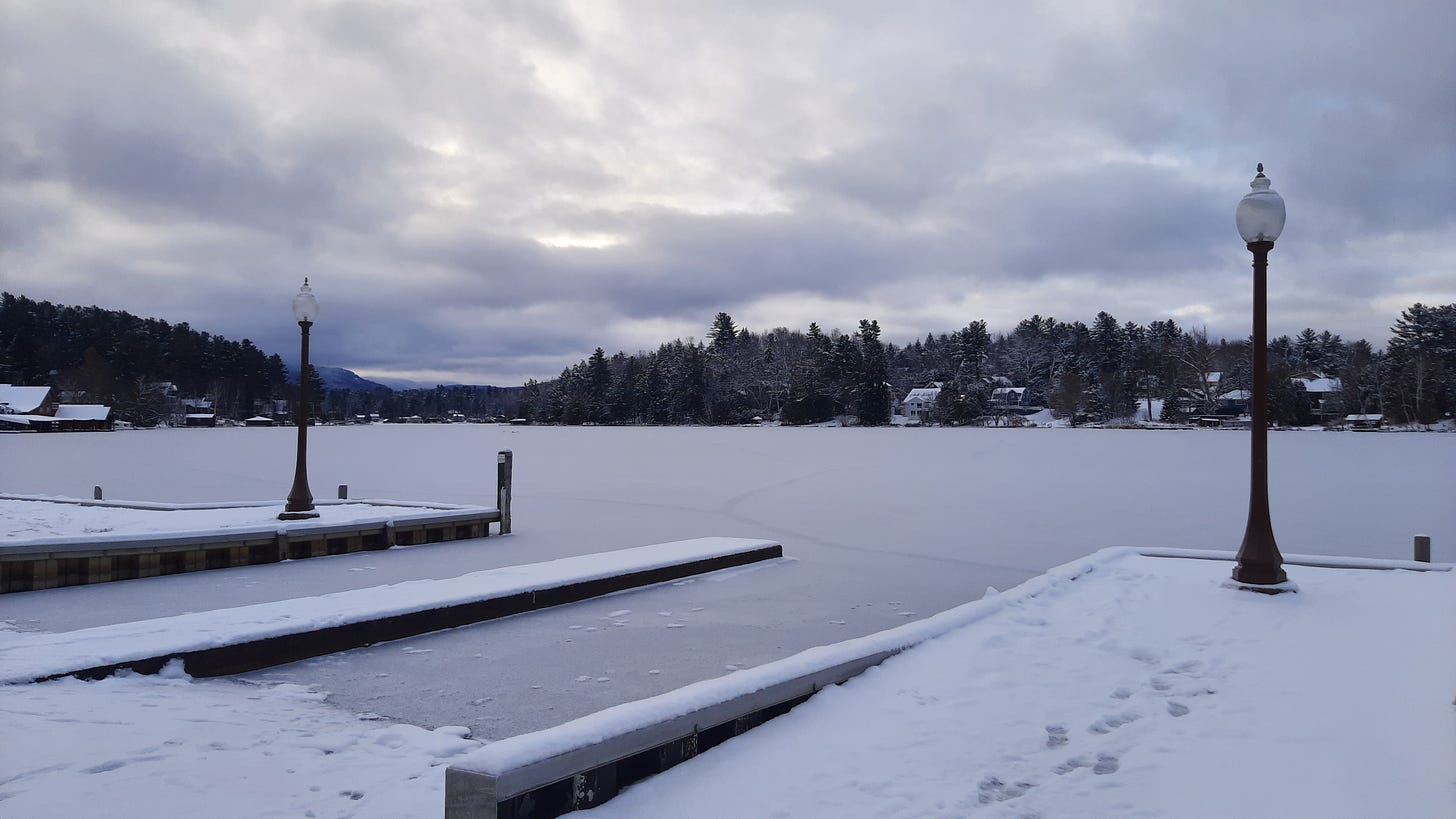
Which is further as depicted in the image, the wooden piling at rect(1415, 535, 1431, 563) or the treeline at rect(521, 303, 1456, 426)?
the treeline at rect(521, 303, 1456, 426)

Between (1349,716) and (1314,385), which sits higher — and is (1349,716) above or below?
below

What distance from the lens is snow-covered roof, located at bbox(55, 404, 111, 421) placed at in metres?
75.2

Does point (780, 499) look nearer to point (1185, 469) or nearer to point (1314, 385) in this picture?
point (1185, 469)

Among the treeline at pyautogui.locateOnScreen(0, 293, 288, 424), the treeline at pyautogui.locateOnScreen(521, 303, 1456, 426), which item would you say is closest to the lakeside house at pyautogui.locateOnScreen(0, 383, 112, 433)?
the treeline at pyautogui.locateOnScreen(0, 293, 288, 424)

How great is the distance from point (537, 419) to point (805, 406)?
56267 millimetres

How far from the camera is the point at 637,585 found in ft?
26.6

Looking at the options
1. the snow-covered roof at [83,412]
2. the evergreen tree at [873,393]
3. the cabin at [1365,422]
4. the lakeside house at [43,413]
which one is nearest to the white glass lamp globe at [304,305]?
the cabin at [1365,422]

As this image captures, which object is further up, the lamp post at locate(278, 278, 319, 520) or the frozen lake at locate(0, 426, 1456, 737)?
the lamp post at locate(278, 278, 319, 520)

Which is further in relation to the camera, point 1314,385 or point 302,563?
point 1314,385

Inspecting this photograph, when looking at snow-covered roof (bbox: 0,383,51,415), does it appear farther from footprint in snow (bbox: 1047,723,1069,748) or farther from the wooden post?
footprint in snow (bbox: 1047,723,1069,748)

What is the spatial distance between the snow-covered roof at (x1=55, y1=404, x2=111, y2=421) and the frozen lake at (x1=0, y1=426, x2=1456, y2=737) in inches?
2035

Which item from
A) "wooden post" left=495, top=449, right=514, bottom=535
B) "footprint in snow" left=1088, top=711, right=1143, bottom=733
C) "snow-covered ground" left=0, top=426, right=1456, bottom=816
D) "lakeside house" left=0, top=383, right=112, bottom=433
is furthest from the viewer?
"lakeside house" left=0, top=383, right=112, bottom=433

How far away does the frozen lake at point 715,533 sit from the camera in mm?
5363

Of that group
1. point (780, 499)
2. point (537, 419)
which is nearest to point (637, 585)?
point (780, 499)
